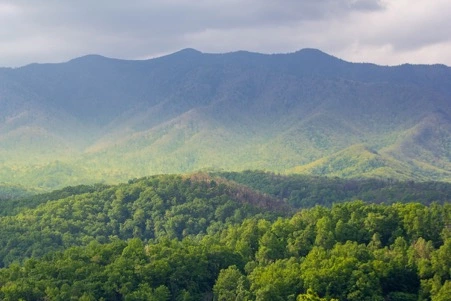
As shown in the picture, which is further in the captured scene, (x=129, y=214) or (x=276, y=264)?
(x=129, y=214)

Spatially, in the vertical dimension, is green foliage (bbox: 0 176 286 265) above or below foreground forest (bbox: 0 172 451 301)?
below

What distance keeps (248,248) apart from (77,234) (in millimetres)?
53814

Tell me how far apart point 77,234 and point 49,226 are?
17.0 feet

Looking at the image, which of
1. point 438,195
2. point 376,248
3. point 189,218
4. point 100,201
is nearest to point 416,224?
point 376,248

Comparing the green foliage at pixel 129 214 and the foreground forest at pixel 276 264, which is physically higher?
the foreground forest at pixel 276 264

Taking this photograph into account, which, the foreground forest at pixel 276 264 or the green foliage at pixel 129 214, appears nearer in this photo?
the foreground forest at pixel 276 264

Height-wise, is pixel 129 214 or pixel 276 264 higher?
pixel 276 264

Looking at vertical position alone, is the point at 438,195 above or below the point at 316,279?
below

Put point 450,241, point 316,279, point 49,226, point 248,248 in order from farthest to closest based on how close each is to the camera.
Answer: point 49,226 → point 248,248 → point 450,241 → point 316,279

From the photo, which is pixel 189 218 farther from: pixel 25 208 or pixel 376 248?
pixel 376 248

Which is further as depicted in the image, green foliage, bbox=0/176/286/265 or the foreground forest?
green foliage, bbox=0/176/286/265

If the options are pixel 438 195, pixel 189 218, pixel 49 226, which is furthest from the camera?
pixel 438 195

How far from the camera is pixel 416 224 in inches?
3541

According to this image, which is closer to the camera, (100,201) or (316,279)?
(316,279)
